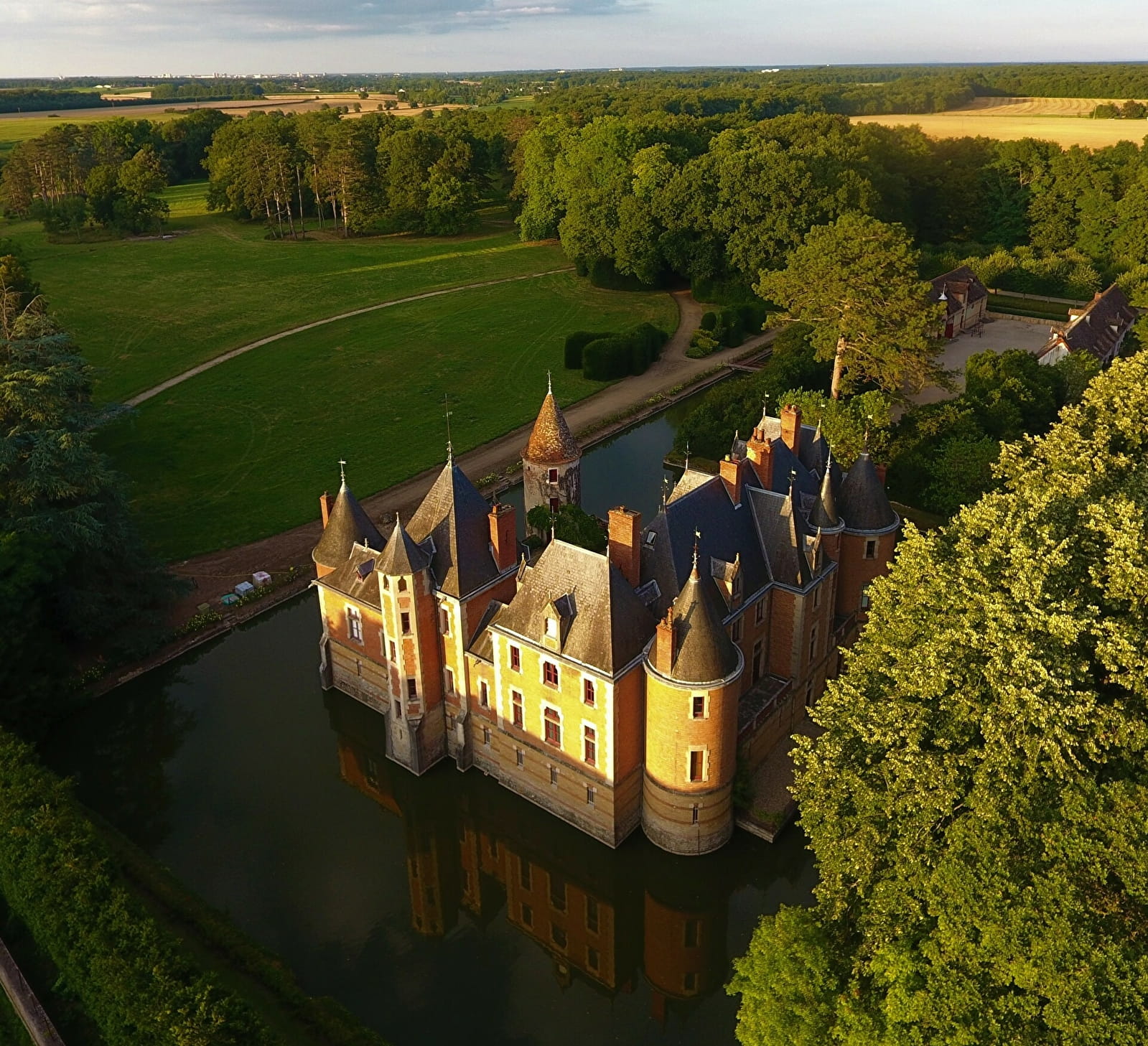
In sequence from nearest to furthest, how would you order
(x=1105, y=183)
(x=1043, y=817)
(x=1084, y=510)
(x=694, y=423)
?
1. (x=1043, y=817)
2. (x=1084, y=510)
3. (x=694, y=423)
4. (x=1105, y=183)

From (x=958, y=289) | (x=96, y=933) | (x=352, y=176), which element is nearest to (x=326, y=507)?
(x=96, y=933)

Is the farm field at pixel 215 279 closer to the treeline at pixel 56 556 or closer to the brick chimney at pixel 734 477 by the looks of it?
the treeline at pixel 56 556

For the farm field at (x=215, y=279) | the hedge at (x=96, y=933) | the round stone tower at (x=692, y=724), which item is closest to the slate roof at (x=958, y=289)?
the farm field at (x=215, y=279)

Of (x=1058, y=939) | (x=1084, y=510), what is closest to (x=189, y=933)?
(x=1058, y=939)

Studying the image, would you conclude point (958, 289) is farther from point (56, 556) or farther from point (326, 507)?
point (56, 556)

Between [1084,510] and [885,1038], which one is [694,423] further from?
[885,1038]

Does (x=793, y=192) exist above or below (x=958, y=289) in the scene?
above
